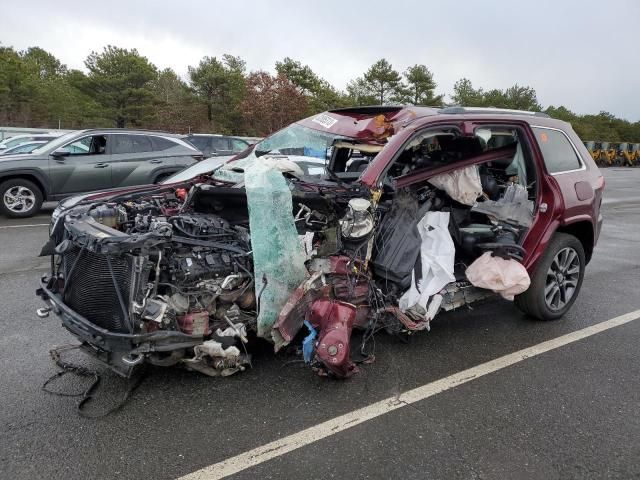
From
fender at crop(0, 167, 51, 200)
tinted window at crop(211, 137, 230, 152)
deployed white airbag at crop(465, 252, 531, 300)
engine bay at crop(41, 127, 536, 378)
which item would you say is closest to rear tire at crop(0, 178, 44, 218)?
fender at crop(0, 167, 51, 200)

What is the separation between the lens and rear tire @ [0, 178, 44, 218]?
364 inches

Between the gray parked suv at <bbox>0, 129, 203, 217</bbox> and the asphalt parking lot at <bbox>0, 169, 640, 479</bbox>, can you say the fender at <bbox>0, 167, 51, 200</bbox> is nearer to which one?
the gray parked suv at <bbox>0, 129, 203, 217</bbox>

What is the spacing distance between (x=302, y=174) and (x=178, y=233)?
1.17 metres

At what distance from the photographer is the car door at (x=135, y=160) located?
→ 9.84 m

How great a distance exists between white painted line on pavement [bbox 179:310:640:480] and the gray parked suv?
8.28m

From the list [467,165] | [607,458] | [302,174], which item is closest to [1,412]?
[302,174]

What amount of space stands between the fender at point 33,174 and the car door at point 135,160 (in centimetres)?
125

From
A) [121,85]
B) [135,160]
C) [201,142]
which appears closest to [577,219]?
[135,160]

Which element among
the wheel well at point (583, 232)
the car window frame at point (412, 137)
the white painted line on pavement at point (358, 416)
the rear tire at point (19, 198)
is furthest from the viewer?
the rear tire at point (19, 198)

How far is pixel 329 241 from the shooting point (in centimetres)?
358

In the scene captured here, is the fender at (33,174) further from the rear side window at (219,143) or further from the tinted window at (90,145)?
the rear side window at (219,143)

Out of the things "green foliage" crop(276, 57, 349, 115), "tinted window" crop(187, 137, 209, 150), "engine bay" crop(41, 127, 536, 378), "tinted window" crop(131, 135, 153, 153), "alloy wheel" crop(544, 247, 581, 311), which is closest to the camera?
"engine bay" crop(41, 127, 536, 378)

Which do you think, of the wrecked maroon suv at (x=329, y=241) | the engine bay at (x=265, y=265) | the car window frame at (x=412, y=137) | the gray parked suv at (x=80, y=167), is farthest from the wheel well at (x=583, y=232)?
the gray parked suv at (x=80, y=167)

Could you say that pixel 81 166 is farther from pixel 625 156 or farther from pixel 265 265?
pixel 625 156
